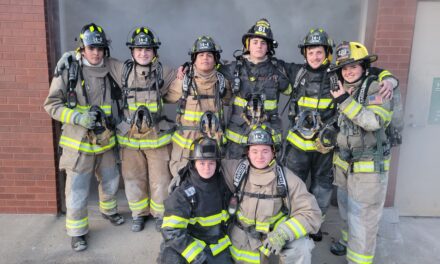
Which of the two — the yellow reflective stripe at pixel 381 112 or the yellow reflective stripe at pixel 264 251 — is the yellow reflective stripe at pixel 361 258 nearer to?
the yellow reflective stripe at pixel 264 251

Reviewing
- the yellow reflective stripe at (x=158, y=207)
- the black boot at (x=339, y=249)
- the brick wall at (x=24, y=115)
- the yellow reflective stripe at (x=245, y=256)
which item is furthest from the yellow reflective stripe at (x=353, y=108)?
the brick wall at (x=24, y=115)

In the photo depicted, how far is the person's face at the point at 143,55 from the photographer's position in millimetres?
4488

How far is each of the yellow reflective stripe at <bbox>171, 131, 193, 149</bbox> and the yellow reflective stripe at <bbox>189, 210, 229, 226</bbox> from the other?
42.3 inches

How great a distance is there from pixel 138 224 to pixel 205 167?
177cm

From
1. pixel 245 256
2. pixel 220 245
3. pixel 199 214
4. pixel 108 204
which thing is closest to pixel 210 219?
pixel 199 214

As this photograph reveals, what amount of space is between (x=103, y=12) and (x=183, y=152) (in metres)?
2.44

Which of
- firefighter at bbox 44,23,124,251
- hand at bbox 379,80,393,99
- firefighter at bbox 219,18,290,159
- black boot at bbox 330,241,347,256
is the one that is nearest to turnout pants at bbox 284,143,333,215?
firefighter at bbox 219,18,290,159

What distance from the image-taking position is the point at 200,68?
4465mm

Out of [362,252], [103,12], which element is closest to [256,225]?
[362,252]

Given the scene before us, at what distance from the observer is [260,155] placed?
3.66 metres

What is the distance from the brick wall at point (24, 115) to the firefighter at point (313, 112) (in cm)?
305

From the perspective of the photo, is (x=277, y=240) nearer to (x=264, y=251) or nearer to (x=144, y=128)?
(x=264, y=251)

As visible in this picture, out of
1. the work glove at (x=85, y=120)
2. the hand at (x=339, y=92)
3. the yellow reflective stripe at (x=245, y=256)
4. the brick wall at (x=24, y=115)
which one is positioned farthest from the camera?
the brick wall at (x=24, y=115)

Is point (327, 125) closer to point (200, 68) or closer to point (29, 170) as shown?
point (200, 68)
